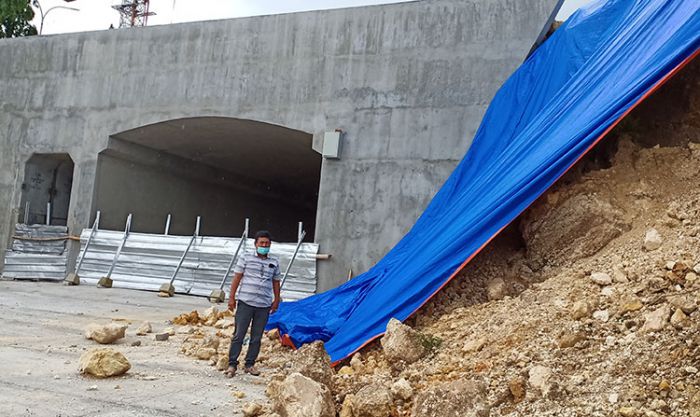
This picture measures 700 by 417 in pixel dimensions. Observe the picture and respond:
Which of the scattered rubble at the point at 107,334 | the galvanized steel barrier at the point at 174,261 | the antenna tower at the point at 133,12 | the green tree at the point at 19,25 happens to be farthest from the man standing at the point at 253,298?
the antenna tower at the point at 133,12

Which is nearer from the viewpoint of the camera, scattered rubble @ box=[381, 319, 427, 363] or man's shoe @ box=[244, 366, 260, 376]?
scattered rubble @ box=[381, 319, 427, 363]

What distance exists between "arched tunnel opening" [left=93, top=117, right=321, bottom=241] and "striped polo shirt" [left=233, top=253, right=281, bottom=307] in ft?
19.3

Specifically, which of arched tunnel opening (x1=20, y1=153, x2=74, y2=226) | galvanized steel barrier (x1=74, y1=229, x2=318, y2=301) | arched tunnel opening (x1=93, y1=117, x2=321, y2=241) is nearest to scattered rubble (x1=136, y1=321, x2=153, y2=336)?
galvanized steel barrier (x1=74, y1=229, x2=318, y2=301)

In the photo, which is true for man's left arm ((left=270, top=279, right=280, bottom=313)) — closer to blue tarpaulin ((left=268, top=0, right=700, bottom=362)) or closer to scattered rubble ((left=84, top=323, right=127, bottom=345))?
blue tarpaulin ((left=268, top=0, right=700, bottom=362))

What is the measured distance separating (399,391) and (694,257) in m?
2.02

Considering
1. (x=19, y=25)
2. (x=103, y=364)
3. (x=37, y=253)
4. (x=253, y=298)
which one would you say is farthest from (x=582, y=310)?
(x=19, y=25)

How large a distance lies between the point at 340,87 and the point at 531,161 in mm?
5718

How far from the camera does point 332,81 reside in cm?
1061

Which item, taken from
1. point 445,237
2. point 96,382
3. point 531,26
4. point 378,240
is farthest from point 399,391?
point 531,26

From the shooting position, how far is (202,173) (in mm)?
15344

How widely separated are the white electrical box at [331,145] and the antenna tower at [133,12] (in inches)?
1081

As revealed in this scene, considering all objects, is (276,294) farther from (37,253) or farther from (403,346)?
(37,253)

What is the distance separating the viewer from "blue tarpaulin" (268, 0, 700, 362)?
16.6 feet

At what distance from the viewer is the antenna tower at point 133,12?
112 feet
